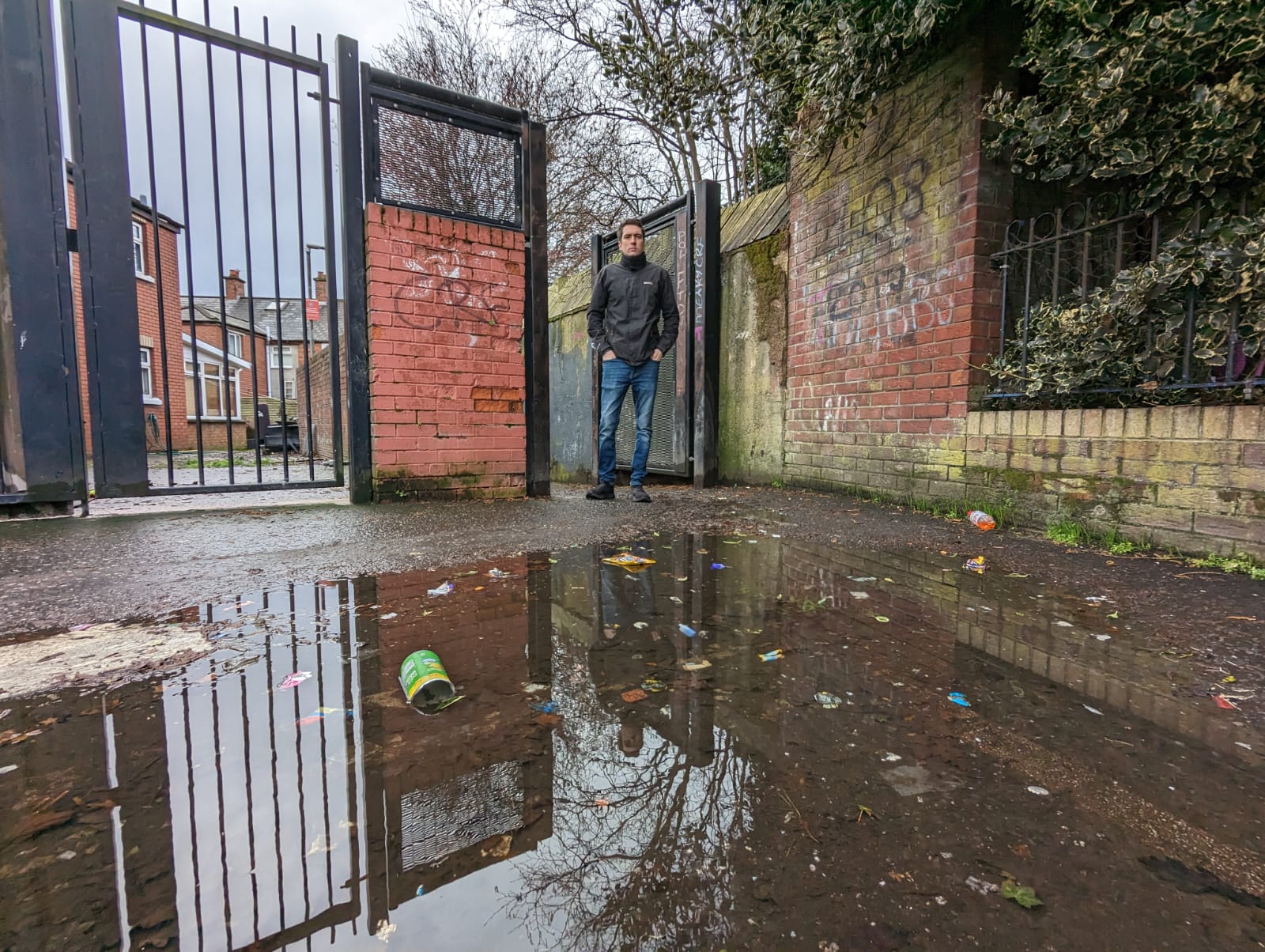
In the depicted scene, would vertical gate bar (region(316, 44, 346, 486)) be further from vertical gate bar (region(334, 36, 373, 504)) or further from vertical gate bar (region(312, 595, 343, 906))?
vertical gate bar (region(312, 595, 343, 906))

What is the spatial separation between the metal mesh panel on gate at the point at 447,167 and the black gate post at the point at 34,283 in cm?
177

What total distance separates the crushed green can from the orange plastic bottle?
316 centimetres

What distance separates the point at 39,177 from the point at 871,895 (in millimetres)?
5039

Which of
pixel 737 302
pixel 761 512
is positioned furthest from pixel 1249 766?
pixel 737 302

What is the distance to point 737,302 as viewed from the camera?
5820 millimetres

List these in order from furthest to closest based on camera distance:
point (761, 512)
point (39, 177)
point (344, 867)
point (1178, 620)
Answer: point (761, 512)
point (39, 177)
point (1178, 620)
point (344, 867)

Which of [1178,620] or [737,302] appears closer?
[1178,620]

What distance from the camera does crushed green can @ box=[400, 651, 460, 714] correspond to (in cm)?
134

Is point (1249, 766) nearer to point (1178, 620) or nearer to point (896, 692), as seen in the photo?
point (896, 692)

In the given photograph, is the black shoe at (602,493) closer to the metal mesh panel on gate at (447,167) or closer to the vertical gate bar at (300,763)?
the metal mesh panel on gate at (447,167)

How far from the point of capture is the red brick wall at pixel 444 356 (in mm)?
4109

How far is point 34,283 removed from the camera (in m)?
3.38

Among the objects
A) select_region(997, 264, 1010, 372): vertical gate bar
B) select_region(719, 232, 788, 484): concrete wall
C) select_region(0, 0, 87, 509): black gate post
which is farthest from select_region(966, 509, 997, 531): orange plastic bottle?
select_region(0, 0, 87, 509): black gate post

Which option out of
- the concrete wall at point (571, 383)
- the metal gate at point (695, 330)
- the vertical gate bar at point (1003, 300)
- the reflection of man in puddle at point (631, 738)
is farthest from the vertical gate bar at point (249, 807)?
the concrete wall at point (571, 383)
